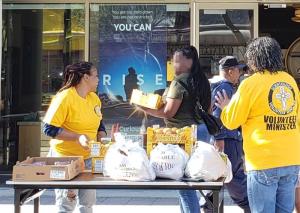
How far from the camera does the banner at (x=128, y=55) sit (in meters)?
9.56

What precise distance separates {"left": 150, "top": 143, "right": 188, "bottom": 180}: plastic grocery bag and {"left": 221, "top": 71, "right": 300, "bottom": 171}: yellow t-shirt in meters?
0.48

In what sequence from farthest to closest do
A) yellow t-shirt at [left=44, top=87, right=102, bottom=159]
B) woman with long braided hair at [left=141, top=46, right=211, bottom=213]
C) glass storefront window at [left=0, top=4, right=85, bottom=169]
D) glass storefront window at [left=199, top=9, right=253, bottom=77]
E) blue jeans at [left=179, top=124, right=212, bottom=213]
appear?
glass storefront window at [left=0, top=4, right=85, bottom=169] < glass storefront window at [left=199, top=9, right=253, bottom=77] < woman with long braided hair at [left=141, top=46, right=211, bottom=213] < blue jeans at [left=179, top=124, right=212, bottom=213] < yellow t-shirt at [left=44, top=87, right=102, bottom=159]

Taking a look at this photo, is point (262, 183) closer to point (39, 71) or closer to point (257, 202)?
point (257, 202)

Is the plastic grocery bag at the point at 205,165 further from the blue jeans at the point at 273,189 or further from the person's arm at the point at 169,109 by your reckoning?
the person's arm at the point at 169,109

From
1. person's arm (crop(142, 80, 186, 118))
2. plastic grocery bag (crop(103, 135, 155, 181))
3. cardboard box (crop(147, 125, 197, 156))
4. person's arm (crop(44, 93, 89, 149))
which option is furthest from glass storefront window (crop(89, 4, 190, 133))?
plastic grocery bag (crop(103, 135, 155, 181))

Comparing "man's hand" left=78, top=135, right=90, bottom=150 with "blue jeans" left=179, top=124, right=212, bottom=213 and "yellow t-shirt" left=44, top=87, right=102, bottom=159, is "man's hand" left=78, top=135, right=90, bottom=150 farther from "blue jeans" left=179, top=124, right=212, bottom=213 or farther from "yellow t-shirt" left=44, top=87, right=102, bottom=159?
"blue jeans" left=179, top=124, right=212, bottom=213

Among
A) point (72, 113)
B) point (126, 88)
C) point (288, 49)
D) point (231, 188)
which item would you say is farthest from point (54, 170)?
point (288, 49)

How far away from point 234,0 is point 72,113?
4883mm

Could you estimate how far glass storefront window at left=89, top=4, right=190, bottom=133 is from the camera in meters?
9.56

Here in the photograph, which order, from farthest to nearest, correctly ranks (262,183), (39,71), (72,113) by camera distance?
(39,71), (72,113), (262,183)

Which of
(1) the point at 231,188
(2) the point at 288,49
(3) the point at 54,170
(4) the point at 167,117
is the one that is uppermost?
(2) the point at 288,49

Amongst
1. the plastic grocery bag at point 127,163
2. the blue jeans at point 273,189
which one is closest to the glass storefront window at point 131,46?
the plastic grocery bag at point 127,163

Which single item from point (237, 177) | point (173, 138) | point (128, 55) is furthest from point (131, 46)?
point (173, 138)

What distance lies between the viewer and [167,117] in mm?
5398
